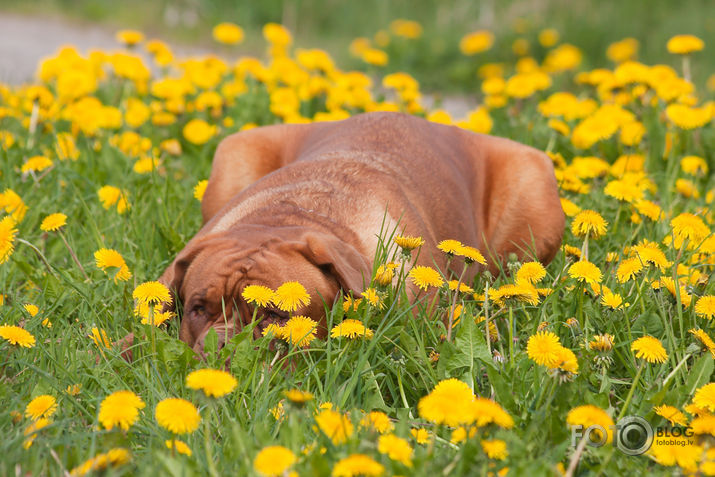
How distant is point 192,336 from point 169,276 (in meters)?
0.34

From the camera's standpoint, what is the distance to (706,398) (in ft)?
7.97

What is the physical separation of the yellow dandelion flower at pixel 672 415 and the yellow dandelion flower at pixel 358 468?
39.9 inches

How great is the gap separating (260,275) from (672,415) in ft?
4.82

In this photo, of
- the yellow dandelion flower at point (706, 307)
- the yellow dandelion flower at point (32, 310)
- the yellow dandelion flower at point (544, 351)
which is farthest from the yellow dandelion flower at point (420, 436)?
the yellow dandelion flower at point (32, 310)

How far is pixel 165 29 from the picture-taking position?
12734 mm

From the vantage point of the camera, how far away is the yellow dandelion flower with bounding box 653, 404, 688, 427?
2.44 metres

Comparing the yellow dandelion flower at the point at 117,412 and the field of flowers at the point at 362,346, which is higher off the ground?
the yellow dandelion flower at the point at 117,412

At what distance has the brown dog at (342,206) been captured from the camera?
126 inches

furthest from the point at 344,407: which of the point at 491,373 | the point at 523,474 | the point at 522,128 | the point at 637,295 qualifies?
the point at 522,128

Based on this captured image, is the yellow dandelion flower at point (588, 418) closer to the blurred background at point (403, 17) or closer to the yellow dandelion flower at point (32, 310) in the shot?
the yellow dandelion flower at point (32, 310)

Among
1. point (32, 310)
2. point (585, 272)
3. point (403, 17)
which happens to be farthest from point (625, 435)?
point (403, 17)

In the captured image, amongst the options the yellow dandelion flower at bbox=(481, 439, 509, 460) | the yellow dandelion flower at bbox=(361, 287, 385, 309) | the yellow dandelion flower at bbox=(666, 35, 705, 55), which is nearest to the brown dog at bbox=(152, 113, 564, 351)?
the yellow dandelion flower at bbox=(361, 287, 385, 309)

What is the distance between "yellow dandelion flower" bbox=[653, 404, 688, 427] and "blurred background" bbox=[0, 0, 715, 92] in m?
7.73

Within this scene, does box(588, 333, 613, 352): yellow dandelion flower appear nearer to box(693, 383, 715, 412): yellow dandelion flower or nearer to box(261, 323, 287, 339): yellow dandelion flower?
box(693, 383, 715, 412): yellow dandelion flower
